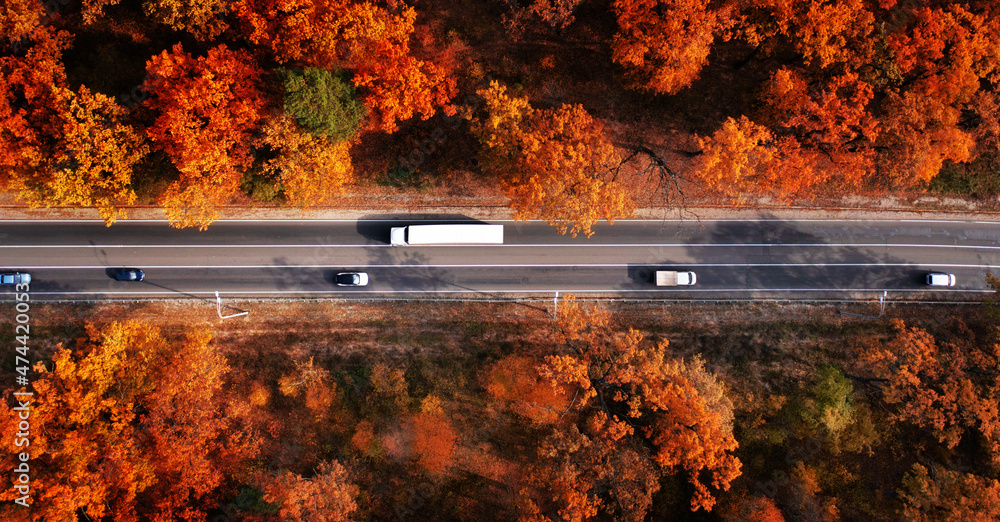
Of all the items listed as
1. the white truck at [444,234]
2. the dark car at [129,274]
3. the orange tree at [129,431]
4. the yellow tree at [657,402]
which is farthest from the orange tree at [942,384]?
the dark car at [129,274]

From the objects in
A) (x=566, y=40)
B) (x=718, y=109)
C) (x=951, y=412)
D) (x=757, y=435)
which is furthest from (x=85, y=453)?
(x=951, y=412)

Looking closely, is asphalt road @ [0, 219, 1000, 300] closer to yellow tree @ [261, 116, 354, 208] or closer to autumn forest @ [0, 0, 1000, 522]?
autumn forest @ [0, 0, 1000, 522]

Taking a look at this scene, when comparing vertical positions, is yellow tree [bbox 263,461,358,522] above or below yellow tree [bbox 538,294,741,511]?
below

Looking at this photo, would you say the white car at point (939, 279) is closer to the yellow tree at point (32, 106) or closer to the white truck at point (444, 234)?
the white truck at point (444, 234)

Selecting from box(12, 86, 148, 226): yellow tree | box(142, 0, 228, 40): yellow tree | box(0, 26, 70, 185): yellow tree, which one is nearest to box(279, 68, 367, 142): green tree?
box(142, 0, 228, 40): yellow tree

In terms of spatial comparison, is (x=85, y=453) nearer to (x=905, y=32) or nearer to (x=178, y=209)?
(x=178, y=209)

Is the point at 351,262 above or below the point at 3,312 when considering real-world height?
above
